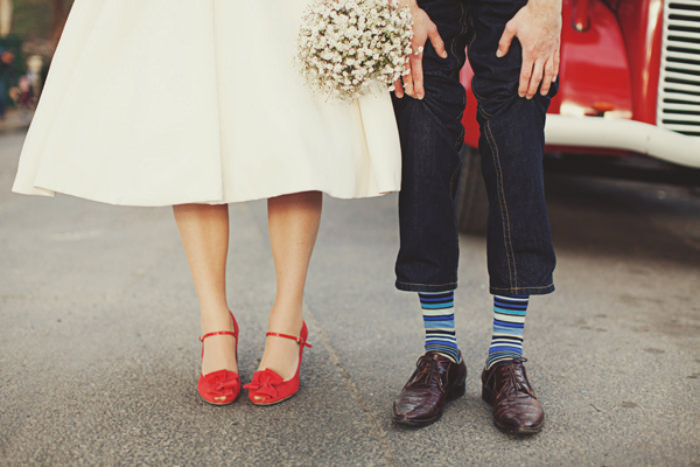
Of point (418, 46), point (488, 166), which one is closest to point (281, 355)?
point (488, 166)

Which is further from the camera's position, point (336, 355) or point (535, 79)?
point (336, 355)

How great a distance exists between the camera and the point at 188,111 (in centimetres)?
160

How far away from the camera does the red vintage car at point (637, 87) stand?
2.57m

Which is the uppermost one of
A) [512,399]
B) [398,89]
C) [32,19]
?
[398,89]

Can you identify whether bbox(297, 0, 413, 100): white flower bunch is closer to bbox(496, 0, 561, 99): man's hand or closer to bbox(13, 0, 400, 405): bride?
bbox(13, 0, 400, 405): bride

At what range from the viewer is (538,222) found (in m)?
1.64

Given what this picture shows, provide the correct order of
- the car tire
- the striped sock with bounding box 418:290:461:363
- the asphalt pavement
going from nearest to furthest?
the asphalt pavement < the striped sock with bounding box 418:290:461:363 < the car tire

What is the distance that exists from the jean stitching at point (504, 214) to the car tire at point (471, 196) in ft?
5.47

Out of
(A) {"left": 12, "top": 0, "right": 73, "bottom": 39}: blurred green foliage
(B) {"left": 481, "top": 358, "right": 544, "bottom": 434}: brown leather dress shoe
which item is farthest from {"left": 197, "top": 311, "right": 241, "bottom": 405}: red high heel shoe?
(A) {"left": 12, "top": 0, "right": 73, "bottom": 39}: blurred green foliage

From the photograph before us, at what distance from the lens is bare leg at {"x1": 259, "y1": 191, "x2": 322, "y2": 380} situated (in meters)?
1.76

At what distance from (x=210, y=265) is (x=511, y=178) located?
80cm

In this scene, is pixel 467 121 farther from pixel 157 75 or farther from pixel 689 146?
pixel 157 75

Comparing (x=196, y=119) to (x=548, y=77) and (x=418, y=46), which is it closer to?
(x=418, y=46)

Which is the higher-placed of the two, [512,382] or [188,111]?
[188,111]
